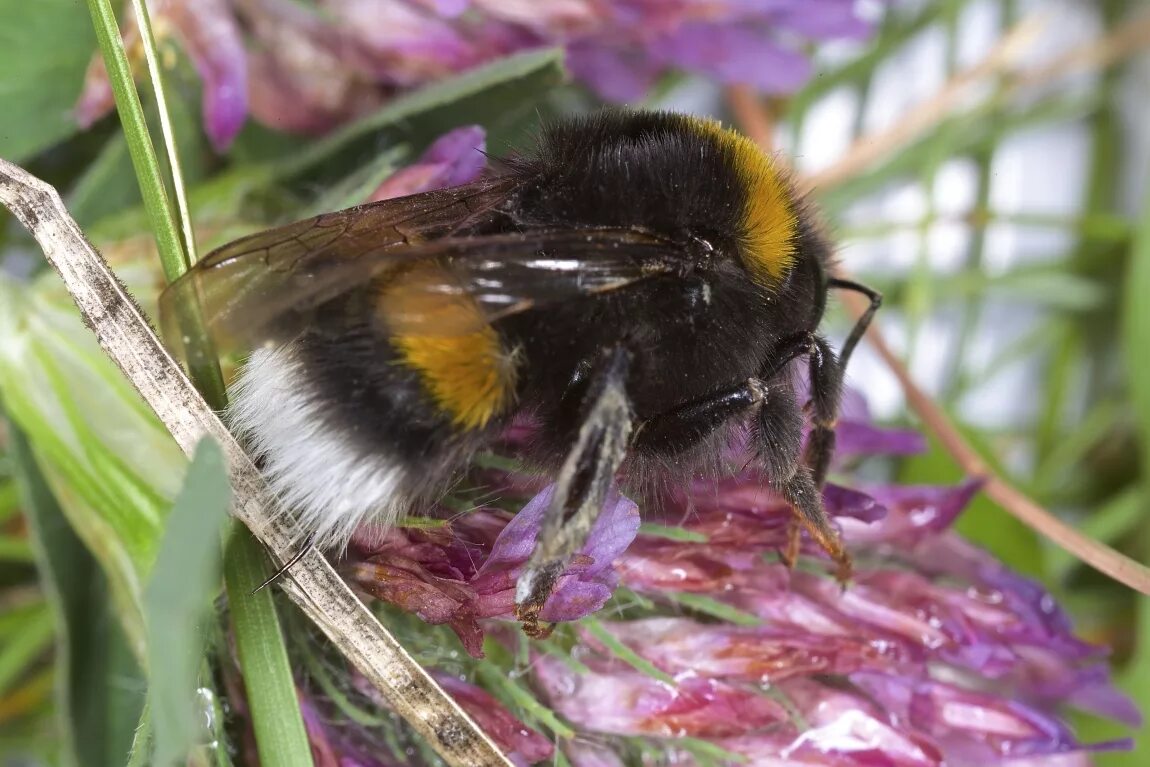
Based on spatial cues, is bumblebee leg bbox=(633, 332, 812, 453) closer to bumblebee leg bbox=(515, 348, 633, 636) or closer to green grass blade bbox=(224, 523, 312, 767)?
bumblebee leg bbox=(515, 348, 633, 636)

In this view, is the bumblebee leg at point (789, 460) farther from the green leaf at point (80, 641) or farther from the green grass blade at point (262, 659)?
the green leaf at point (80, 641)

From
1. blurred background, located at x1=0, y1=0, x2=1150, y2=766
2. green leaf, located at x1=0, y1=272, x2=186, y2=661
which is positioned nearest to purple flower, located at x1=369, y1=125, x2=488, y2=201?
blurred background, located at x1=0, y1=0, x2=1150, y2=766

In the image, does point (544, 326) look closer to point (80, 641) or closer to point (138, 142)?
point (138, 142)

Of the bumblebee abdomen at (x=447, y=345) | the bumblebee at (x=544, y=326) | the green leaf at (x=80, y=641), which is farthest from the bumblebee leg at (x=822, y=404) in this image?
the green leaf at (x=80, y=641)

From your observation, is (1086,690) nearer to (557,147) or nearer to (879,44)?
(557,147)

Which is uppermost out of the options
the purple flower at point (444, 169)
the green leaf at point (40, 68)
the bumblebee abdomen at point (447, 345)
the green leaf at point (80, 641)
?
the green leaf at point (40, 68)

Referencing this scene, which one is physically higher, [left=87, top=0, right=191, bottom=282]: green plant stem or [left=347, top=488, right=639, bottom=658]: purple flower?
[left=87, top=0, right=191, bottom=282]: green plant stem
